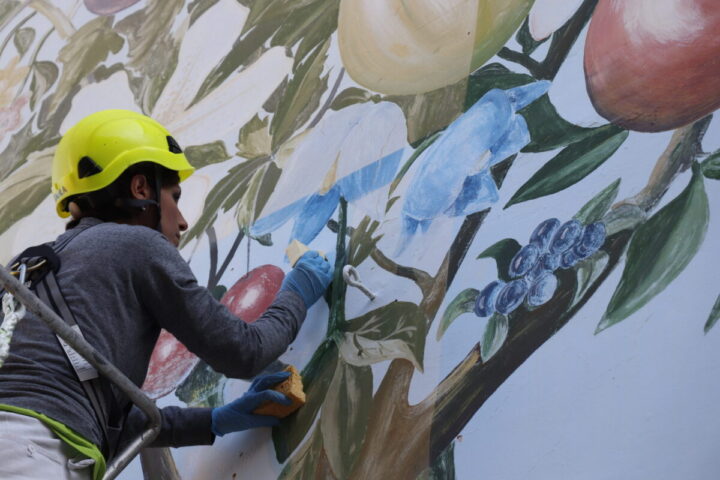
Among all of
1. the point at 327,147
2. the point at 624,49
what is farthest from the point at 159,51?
the point at 624,49

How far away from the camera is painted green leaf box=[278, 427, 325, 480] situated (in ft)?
8.39

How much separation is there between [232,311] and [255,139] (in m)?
0.56

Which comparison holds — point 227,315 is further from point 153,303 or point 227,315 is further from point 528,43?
point 528,43

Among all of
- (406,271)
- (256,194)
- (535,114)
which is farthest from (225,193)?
(535,114)

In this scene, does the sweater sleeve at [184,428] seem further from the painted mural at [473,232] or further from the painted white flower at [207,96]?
the painted white flower at [207,96]

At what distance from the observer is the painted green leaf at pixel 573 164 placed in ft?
7.80

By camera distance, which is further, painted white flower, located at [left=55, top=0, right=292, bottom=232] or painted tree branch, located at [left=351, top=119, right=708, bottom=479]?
painted white flower, located at [left=55, top=0, right=292, bottom=232]

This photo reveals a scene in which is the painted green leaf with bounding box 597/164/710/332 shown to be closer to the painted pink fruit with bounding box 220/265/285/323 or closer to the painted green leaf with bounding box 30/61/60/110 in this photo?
the painted pink fruit with bounding box 220/265/285/323

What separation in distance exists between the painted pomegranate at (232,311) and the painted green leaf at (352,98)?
0.47 meters

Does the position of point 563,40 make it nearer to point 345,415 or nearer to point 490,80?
point 490,80

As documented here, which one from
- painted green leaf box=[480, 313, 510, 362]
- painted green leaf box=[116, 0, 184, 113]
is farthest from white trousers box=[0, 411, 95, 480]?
painted green leaf box=[116, 0, 184, 113]

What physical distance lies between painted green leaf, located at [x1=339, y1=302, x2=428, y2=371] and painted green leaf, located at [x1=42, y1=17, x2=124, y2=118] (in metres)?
1.86

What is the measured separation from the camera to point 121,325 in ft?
7.66

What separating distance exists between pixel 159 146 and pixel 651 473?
52.9 inches
